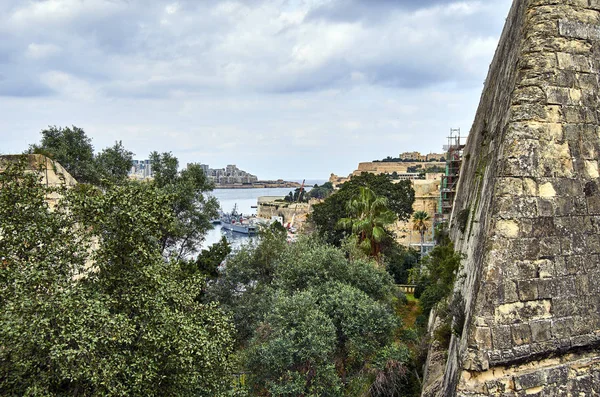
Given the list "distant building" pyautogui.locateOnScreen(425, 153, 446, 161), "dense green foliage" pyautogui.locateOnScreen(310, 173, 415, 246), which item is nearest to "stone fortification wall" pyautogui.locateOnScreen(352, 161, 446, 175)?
"distant building" pyautogui.locateOnScreen(425, 153, 446, 161)

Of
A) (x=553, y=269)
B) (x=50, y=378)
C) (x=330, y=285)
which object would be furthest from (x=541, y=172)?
(x=330, y=285)

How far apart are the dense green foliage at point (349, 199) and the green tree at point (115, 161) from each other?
1153 cm

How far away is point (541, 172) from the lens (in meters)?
4.50

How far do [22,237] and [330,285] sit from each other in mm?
8267

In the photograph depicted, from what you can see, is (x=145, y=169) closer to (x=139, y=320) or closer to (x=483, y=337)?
(x=139, y=320)

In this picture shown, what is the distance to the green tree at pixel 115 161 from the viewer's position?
21.5 meters

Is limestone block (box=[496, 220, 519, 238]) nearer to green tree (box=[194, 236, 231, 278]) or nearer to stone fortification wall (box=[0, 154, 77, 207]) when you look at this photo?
stone fortification wall (box=[0, 154, 77, 207])

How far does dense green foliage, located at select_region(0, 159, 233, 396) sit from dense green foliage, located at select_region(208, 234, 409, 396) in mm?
2587

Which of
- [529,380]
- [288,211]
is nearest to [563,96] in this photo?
[529,380]

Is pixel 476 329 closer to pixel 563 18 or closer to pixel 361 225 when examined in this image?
pixel 563 18

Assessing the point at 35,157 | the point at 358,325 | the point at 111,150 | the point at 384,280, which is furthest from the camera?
the point at 111,150

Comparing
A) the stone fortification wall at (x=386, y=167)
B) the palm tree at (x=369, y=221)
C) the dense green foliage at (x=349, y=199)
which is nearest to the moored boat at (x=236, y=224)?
the stone fortification wall at (x=386, y=167)

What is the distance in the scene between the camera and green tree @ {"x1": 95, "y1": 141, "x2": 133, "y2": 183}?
21453 millimetres

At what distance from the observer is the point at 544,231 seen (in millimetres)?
4418
